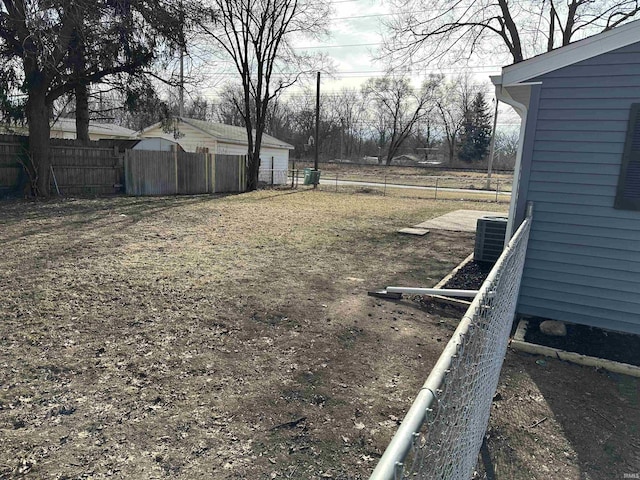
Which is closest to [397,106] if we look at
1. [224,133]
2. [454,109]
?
[454,109]

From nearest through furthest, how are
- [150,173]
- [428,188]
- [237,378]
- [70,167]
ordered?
[237,378], [70,167], [150,173], [428,188]

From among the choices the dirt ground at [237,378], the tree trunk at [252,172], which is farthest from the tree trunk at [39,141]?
the tree trunk at [252,172]

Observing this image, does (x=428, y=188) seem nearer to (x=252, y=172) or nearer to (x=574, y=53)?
(x=252, y=172)

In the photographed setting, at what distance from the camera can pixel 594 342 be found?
396 centimetres

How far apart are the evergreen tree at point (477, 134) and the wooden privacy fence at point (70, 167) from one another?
48507 mm

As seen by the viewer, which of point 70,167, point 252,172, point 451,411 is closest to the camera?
point 451,411

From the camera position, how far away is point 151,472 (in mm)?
2051

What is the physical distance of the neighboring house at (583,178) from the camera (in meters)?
3.82

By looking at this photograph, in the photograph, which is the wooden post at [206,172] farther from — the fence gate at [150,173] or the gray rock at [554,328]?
the gray rock at [554,328]

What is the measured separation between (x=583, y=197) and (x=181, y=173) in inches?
566

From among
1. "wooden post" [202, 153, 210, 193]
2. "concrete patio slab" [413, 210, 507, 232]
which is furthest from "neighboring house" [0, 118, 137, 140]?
"concrete patio slab" [413, 210, 507, 232]

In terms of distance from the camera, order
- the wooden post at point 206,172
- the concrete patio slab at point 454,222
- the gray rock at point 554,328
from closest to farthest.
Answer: the gray rock at point 554,328 < the concrete patio slab at point 454,222 < the wooden post at point 206,172

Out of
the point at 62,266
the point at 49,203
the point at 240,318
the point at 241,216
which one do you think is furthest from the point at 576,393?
the point at 49,203

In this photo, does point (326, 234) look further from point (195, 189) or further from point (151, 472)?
point (195, 189)
